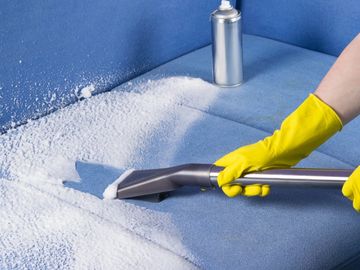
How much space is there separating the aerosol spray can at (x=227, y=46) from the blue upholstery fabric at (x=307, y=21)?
32 centimetres

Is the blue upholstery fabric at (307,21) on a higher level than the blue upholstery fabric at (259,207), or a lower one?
higher

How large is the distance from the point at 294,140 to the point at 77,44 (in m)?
0.73

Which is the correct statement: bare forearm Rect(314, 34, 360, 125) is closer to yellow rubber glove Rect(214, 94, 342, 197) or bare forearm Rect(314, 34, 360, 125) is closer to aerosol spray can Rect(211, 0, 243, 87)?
yellow rubber glove Rect(214, 94, 342, 197)

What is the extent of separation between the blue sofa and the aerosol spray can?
59mm

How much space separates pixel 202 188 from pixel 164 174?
9 centimetres

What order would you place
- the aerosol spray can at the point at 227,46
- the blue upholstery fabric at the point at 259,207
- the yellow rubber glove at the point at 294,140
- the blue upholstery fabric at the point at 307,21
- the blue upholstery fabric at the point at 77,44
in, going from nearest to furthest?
the blue upholstery fabric at the point at 259,207
the yellow rubber glove at the point at 294,140
the blue upholstery fabric at the point at 77,44
the aerosol spray can at the point at 227,46
the blue upholstery fabric at the point at 307,21

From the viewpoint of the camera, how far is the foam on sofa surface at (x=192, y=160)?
1.37 m

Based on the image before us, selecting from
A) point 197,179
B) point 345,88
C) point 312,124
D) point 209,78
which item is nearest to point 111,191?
point 197,179

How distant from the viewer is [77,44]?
1.93 metres

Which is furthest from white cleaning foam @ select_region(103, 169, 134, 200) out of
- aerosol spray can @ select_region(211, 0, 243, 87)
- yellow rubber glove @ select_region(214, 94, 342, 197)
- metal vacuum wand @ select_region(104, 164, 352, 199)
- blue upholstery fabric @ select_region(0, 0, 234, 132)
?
aerosol spray can @ select_region(211, 0, 243, 87)

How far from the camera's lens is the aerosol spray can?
1981 millimetres

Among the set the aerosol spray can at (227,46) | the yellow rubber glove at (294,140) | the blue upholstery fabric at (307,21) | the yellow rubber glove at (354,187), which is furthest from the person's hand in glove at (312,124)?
the blue upholstery fabric at (307,21)

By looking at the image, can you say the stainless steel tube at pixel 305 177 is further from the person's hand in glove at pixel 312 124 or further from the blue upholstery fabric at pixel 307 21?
the blue upholstery fabric at pixel 307 21

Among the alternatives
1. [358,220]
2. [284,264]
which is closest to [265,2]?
[358,220]
